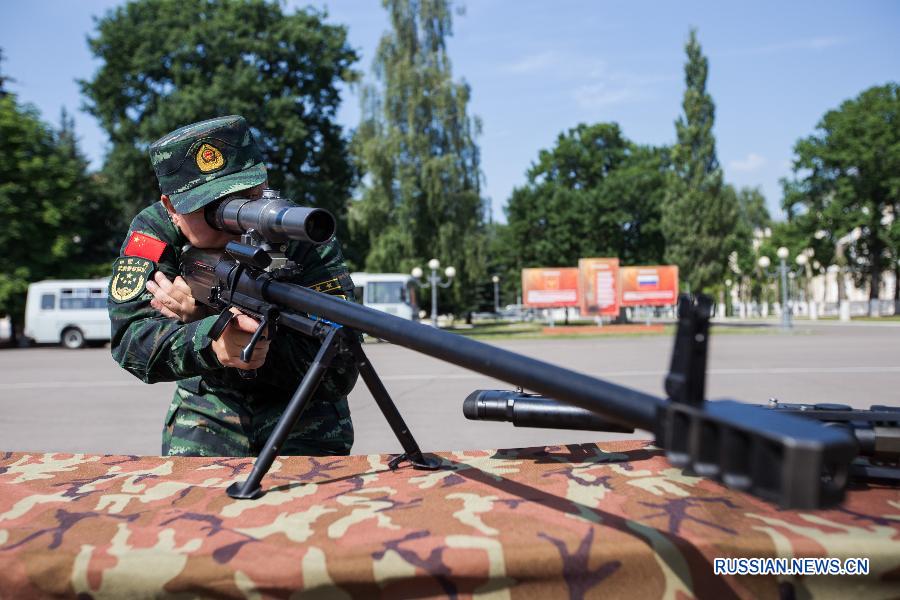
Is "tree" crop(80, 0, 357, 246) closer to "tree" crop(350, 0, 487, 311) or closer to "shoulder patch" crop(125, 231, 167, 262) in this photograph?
"tree" crop(350, 0, 487, 311)

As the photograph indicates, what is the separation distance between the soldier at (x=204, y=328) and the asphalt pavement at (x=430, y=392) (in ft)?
5.95

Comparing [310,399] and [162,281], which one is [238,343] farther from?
[162,281]

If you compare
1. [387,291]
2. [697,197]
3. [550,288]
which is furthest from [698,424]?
[697,197]

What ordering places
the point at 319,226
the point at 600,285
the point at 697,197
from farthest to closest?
the point at 697,197 → the point at 600,285 → the point at 319,226

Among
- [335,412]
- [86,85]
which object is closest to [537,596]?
[335,412]

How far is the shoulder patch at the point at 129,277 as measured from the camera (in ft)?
6.37

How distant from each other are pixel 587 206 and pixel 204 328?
49409mm

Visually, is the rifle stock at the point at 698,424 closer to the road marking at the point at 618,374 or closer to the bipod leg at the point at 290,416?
the bipod leg at the point at 290,416

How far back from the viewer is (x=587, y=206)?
49.4m

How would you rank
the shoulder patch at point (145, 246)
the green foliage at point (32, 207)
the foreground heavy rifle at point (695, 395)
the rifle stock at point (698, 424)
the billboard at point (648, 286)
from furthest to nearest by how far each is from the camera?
the billboard at point (648, 286) → the green foliage at point (32, 207) → the shoulder patch at point (145, 246) → the foreground heavy rifle at point (695, 395) → the rifle stock at point (698, 424)

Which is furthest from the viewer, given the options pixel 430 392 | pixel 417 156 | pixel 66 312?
pixel 417 156

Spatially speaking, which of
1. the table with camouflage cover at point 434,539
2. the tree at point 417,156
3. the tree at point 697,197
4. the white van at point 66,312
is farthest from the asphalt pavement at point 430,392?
the tree at point 697,197

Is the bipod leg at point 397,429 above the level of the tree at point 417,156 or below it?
below

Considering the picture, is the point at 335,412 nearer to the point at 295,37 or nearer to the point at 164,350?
the point at 164,350
